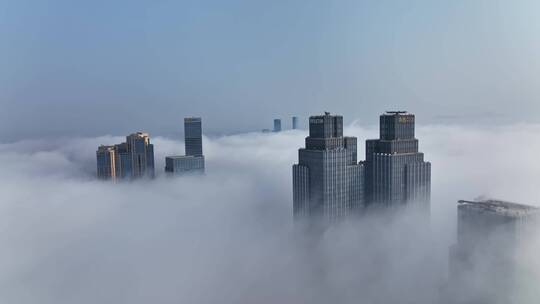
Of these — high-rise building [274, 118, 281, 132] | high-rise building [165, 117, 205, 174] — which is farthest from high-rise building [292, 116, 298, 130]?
high-rise building [165, 117, 205, 174]

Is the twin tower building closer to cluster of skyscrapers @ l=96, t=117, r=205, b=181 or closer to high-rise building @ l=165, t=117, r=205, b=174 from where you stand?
high-rise building @ l=165, t=117, r=205, b=174

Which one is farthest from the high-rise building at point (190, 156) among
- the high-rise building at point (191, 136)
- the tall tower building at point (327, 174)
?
the tall tower building at point (327, 174)

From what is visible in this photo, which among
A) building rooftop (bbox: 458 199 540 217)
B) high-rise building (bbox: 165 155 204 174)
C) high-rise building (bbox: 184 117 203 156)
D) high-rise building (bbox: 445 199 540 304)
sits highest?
high-rise building (bbox: 184 117 203 156)

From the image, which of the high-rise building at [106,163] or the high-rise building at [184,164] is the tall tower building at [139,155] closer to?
the high-rise building at [106,163]

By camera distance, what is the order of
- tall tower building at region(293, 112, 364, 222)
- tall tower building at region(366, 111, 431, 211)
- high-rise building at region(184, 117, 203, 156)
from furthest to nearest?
1. high-rise building at region(184, 117, 203, 156)
2. tall tower building at region(293, 112, 364, 222)
3. tall tower building at region(366, 111, 431, 211)

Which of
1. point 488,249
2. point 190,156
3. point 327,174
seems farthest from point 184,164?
point 488,249

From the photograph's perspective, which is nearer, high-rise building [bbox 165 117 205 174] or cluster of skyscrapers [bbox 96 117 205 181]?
cluster of skyscrapers [bbox 96 117 205 181]
